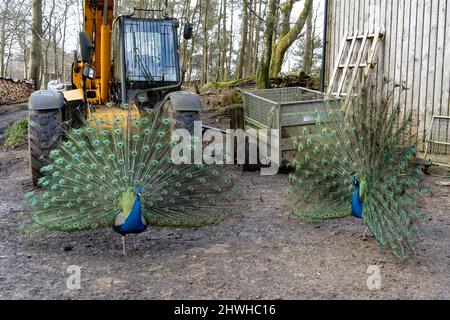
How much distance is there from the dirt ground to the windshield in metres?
3.08

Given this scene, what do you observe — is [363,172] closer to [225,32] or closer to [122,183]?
[122,183]

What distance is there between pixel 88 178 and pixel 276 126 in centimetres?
496

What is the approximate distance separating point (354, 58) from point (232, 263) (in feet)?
26.5

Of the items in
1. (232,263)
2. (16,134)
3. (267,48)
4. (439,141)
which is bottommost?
(232,263)

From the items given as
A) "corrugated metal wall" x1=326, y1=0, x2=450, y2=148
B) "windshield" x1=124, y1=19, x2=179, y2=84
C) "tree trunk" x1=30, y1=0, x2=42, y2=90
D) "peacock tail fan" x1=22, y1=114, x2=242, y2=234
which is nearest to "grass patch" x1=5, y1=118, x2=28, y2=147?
"windshield" x1=124, y1=19, x2=179, y2=84


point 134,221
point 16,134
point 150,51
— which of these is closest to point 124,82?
point 150,51

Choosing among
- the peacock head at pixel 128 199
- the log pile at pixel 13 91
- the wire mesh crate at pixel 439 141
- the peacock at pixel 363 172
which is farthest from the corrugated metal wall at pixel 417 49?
the log pile at pixel 13 91

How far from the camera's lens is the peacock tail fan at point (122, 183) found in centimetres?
495

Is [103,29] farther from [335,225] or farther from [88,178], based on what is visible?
[335,225]

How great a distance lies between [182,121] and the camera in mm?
7664

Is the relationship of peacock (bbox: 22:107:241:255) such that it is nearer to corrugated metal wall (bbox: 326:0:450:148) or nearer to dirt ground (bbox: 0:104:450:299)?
dirt ground (bbox: 0:104:450:299)

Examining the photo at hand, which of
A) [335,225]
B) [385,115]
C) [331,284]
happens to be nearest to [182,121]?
[335,225]

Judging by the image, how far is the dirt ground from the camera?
4.39 meters

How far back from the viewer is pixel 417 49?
33.6 ft
